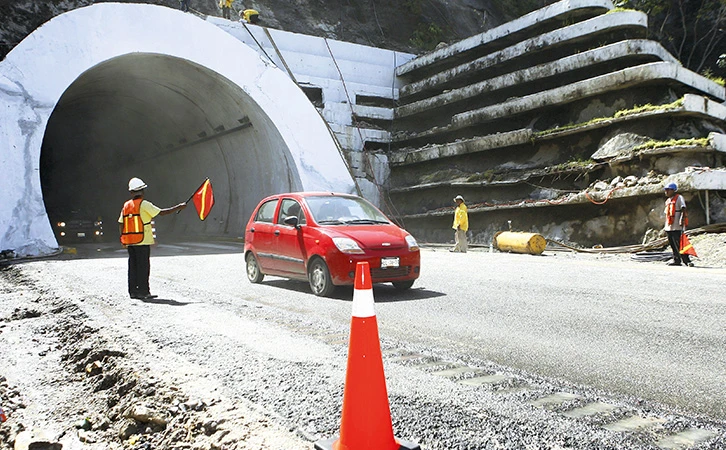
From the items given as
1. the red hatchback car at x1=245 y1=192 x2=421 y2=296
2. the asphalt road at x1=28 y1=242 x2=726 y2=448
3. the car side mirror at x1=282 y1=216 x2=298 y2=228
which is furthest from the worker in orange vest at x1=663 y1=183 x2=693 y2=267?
the car side mirror at x1=282 y1=216 x2=298 y2=228

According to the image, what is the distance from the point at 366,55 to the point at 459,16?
1553 centimetres

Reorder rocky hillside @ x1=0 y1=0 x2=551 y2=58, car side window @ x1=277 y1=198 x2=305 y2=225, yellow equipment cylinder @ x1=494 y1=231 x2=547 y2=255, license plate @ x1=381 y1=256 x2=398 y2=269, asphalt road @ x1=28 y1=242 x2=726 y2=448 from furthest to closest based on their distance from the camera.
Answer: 1. rocky hillside @ x1=0 y1=0 x2=551 y2=58
2. yellow equipment cylinder @ x1=494 y1=231 x2=547 y2=255
3. car side window @ x1=277 y1=198 x2=305 y2=225
4. license plate @ x1=381 y1=256 x2=398 y2=269
5. asphalt road @ x1=28 y1=242 x2=726 y2=448

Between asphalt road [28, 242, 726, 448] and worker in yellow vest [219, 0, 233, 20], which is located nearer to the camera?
asphalt road [28, 242, 726, 448]

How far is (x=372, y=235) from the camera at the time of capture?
27.9 ft

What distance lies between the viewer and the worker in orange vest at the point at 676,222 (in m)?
12.2

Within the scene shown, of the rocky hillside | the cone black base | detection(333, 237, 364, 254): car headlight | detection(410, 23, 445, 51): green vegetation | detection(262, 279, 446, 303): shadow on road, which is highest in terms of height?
the rocky hillside

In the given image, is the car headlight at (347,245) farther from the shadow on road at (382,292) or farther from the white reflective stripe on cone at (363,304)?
the white reflective stripe on cone at (363,304)

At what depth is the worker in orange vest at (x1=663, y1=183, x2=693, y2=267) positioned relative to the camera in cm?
1218

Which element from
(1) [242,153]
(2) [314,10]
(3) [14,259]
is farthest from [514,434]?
(2) [314,10]

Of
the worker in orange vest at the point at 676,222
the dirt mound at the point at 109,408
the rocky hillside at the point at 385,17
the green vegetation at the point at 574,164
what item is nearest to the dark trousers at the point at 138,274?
the dirt mound at the point at 109,408

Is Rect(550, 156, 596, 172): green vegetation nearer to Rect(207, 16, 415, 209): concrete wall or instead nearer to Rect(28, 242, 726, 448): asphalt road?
Rect(207, 16, 415, 209): concrete wall

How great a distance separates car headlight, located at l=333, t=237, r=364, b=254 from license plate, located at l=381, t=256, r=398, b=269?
14.5 inches

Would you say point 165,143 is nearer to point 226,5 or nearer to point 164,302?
point 226,5

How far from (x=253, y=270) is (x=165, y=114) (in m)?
17.2
